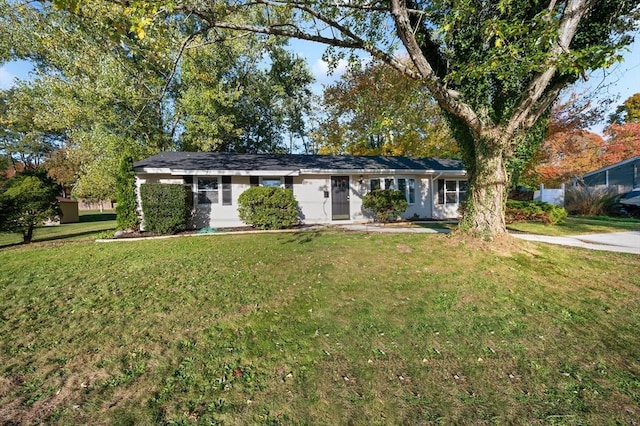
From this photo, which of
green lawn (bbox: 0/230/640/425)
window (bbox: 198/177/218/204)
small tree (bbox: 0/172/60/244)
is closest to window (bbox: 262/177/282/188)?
window (bbox: 198/177/218/204)

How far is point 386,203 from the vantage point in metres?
12.9

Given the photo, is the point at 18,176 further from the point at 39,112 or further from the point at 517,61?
the point at 517,61

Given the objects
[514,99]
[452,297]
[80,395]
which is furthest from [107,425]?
[514,99]

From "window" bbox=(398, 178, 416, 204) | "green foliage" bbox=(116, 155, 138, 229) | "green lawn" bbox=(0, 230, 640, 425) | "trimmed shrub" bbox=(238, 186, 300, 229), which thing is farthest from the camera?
"window" bbox=(398, 178, 416, 204)

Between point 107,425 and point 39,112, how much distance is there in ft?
68.3

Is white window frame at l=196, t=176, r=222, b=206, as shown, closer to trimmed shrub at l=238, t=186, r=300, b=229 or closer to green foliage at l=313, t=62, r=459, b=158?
trimmed shrub at l=238, t=186, r=300, b=229

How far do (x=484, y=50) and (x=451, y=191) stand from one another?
399 inches

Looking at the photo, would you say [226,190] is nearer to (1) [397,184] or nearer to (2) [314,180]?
(2) [314,180]

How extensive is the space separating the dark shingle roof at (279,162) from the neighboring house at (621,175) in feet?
41.7

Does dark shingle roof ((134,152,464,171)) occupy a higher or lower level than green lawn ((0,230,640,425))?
higher

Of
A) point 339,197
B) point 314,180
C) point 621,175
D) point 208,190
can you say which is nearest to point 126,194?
point 208,190

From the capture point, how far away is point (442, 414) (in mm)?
2195

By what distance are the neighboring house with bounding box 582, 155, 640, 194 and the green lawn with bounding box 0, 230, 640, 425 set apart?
759 inches

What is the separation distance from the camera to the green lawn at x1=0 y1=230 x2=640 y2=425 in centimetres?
228
